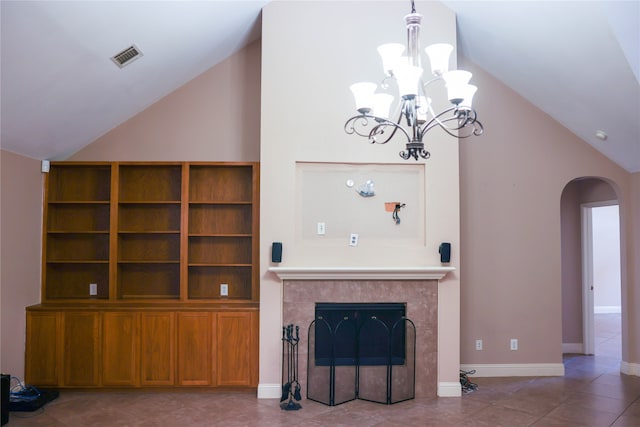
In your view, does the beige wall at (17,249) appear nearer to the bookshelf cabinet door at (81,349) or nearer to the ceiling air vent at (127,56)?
the bookshelf cabinet door at (81,349)

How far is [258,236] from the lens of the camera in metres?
5.12

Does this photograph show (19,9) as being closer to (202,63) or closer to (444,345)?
(202,63)

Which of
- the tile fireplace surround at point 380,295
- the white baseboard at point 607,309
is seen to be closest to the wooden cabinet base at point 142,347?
the tile fireplace surround at point 380,295

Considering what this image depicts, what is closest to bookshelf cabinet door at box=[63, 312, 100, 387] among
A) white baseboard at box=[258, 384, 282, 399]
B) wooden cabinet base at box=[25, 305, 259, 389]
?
wooden cabinet base at box=[25, 305, 259, 389]

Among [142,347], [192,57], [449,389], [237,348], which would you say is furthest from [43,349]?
[449,389]

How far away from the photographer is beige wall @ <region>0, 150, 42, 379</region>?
173 inches

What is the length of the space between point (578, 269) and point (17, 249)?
635 cm

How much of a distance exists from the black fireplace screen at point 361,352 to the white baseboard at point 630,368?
2539 millimetres

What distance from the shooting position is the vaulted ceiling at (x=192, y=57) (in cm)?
353

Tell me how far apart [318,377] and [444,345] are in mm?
1236

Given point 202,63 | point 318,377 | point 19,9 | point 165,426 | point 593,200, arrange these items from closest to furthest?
point 19,9 < point 165,426 < point 318,377 < point 202,63 < point 593,200

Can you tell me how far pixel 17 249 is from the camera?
4.59 m

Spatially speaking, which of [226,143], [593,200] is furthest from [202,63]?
[593,200]

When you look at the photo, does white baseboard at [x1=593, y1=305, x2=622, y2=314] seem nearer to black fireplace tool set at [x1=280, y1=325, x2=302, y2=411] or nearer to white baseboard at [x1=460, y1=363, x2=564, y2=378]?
white baseboard at [x1=460, y1=363, x2=564, y2=378]
